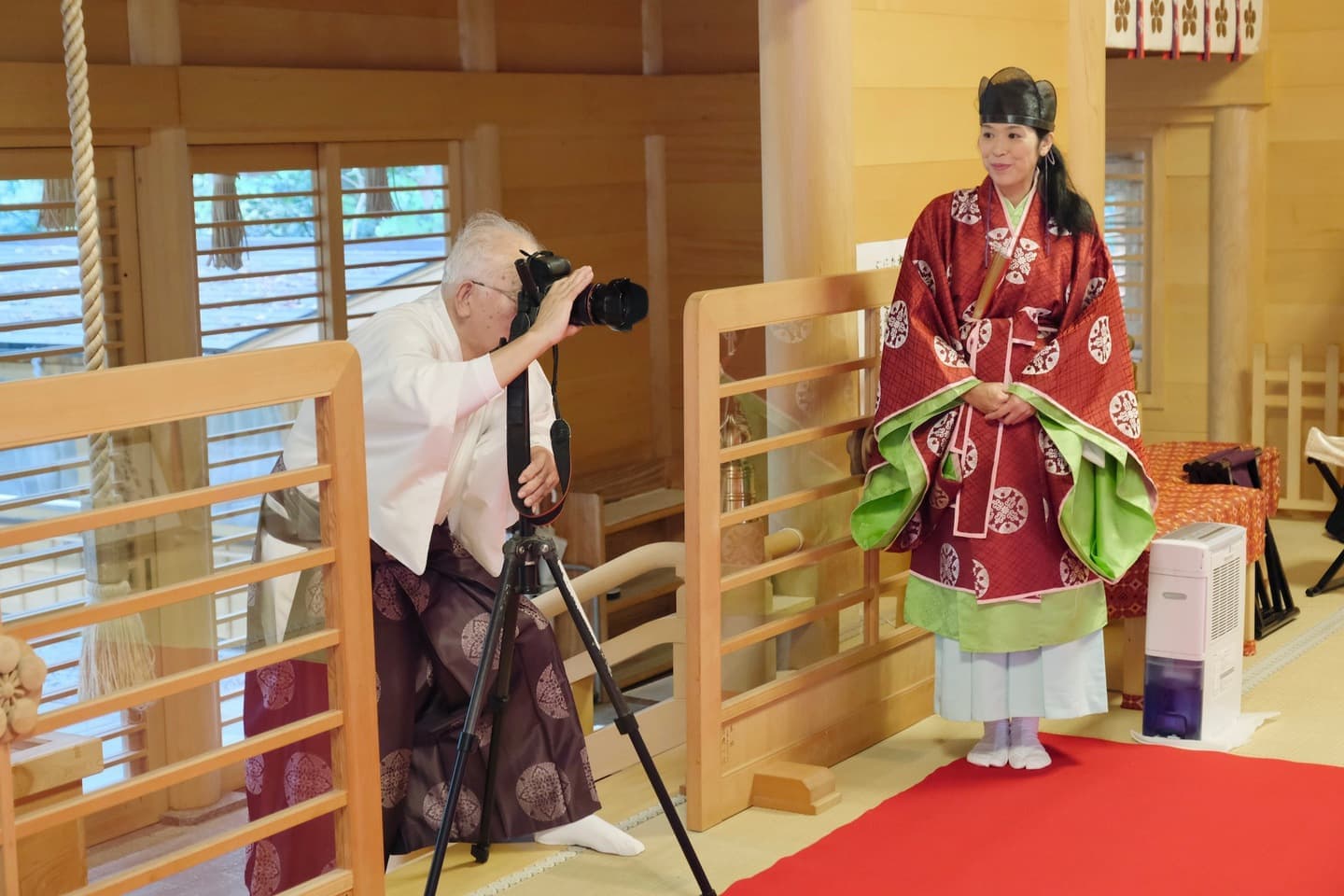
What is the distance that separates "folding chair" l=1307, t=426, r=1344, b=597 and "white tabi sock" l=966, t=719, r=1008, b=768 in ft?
5.86

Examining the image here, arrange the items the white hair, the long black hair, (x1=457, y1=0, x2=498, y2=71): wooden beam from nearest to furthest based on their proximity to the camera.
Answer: the white hair → the long black hair → (x1=457, y1=0, x2=498, y2=71): wooden beam

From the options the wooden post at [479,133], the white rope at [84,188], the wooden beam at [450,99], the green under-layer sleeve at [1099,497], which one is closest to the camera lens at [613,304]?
the white rope at [84,188]

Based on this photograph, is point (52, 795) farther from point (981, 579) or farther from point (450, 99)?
point (450, 99)

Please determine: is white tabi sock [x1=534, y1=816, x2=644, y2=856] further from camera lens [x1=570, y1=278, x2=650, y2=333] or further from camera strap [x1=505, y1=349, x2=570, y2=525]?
camera lens [x1=570, y1=278, x2=650, y2=333]

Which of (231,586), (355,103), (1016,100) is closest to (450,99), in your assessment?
(355,103)

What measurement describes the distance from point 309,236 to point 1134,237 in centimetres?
310

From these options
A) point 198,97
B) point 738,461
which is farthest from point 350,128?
point 738,461

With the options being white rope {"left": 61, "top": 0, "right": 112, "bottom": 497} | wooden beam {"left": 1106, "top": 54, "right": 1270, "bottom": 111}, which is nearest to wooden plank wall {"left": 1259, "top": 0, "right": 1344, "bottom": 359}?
wooden beam {"left": 1106, "top": 54, "right": 1270, "bottom": 111}

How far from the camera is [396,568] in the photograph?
272 centimetres

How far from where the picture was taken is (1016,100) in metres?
3.05

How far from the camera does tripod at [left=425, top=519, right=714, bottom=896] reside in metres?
2.36

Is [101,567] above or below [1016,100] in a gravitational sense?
below

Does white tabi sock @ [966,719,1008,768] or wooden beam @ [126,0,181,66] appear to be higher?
wooden beam @ [126,0,181,66]

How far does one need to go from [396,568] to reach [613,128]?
11.5 ft
